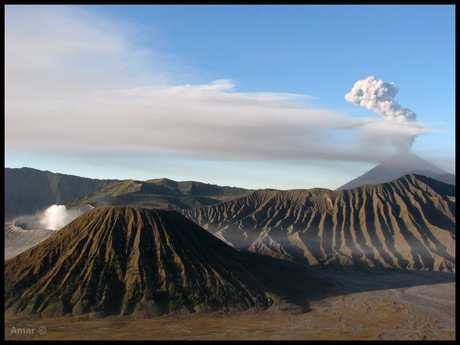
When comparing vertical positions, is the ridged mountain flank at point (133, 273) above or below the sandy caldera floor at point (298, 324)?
above

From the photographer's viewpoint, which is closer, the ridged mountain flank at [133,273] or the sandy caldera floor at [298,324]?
the sandy caldera floor at [298,324]

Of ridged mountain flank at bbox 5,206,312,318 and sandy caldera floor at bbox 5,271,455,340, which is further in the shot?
ridged mountain flank at bbox 5,206,312,318

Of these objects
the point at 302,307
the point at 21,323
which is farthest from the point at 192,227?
the point at 21,323

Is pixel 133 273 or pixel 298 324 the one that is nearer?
pixel 298 324

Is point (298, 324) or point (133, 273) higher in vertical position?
point (133, 273)

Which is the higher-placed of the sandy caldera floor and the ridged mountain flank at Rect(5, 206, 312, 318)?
the ridged mountain flank at Rect(5, 206, 312, 318)

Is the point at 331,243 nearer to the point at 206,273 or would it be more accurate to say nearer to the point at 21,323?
the point at 206,273
